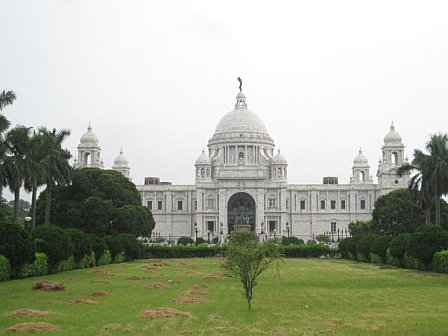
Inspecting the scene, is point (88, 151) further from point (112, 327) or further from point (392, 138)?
point (112, 327)

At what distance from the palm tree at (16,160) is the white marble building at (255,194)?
62.2 meters

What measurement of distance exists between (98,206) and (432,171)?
34697mm

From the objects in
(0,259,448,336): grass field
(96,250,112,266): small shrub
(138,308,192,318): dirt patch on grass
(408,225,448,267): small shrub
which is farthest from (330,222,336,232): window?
(138,308,192,318): dirt patch on grass

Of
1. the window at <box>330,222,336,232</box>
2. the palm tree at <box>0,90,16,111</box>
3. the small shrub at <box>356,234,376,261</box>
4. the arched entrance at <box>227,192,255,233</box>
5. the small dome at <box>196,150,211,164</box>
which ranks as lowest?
the small shrub at <box>356,234,376,261</box>

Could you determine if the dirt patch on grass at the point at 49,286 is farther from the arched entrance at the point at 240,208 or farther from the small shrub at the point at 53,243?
the arched entrance at the point at 240,208

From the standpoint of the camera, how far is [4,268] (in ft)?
109

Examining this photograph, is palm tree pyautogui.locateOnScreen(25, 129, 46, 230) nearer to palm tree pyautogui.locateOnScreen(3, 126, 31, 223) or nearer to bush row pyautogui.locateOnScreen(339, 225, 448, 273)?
palm tree pyautogui.locateOnScreen(3, 126, 31, 223)

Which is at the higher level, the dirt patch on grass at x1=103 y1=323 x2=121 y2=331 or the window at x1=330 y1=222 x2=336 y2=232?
the window at x1=330 y1=222 x2=336 y2=232

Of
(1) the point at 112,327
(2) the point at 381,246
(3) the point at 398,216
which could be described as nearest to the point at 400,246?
(2) the point at 381,246

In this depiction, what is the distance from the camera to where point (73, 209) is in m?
69.5

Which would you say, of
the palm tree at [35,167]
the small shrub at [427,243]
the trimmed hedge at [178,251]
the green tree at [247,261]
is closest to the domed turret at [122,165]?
the trimmed hedge at [178,251]

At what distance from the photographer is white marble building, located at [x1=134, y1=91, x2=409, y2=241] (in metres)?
115

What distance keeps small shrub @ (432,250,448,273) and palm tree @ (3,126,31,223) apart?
94.0 ft

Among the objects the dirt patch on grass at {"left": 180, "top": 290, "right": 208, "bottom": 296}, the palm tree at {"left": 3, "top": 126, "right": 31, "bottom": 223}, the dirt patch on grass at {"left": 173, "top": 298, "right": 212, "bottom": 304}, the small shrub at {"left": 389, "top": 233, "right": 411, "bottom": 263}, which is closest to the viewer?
the dirt patch on grass at {"left": 173, "top": 298, "right": 212, "bottom": 304}
